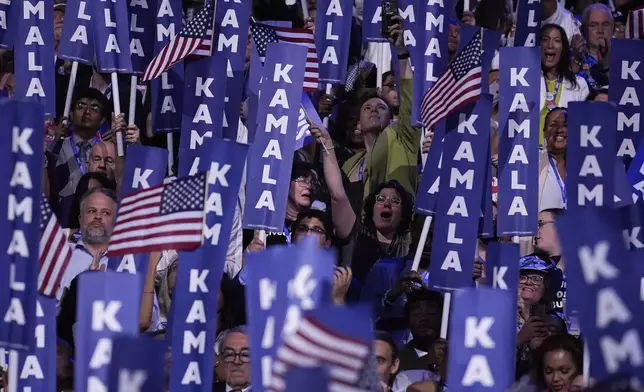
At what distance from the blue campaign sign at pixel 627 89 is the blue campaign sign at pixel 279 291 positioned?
158 inches

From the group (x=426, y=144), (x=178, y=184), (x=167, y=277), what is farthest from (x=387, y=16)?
(x=178, y=184)

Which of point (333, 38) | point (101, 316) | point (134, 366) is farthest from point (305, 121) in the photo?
point (134, 366)

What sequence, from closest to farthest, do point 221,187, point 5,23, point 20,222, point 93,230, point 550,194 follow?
point 20,222 → point 221,187 → point 93,230 → point 550,194 → point 5,23

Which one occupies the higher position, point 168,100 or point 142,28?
point 142,28

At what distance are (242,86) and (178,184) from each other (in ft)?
9.95

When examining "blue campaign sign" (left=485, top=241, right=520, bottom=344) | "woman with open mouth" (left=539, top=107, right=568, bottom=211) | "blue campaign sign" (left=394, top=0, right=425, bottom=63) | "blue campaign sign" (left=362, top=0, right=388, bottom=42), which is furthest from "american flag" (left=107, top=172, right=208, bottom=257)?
"blue campaign sign" (left=362, top=0, right=388, bottom=42)

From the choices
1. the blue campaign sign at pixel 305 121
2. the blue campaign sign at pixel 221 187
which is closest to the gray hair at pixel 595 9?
the blue campaign sign at pixel 305 121

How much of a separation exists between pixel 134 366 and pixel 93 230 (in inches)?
141

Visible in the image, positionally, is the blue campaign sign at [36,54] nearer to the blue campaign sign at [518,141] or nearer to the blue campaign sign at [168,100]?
the blue campaign sign at [168,100]

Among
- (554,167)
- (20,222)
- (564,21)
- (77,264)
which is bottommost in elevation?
(77,264)

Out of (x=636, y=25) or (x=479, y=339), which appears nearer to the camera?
(x=479, y=339)

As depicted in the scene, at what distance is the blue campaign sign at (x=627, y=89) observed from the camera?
10148 mm

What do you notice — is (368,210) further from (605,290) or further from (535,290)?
(605,290)

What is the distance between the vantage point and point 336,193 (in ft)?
34.8
